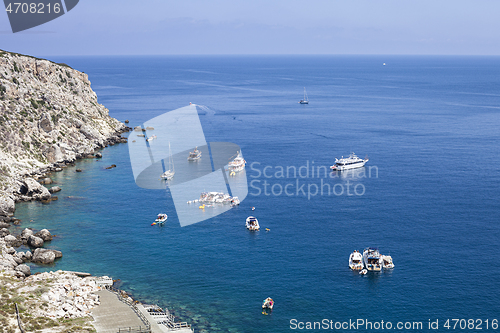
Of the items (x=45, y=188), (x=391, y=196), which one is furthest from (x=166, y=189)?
(x=391, y=196)

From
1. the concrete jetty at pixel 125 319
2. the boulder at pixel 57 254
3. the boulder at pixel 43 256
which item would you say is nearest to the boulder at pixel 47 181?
the boulder at pixel 43 256

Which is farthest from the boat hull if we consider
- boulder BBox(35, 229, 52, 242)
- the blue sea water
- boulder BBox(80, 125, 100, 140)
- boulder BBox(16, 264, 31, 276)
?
boulder BBox(16, 264, 31, 276)

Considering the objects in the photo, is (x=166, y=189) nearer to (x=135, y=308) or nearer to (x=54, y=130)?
(x=54, y=130)

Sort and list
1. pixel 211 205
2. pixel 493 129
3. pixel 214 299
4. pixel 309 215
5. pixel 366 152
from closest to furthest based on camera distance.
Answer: pixel 214 299, pixel 309 215, pixel 211 205, pixel 366 152, pixel 493 129

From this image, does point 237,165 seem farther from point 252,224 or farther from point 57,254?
point 57,254

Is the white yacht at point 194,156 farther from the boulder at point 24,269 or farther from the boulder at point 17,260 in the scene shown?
the boulder at point 24,269
